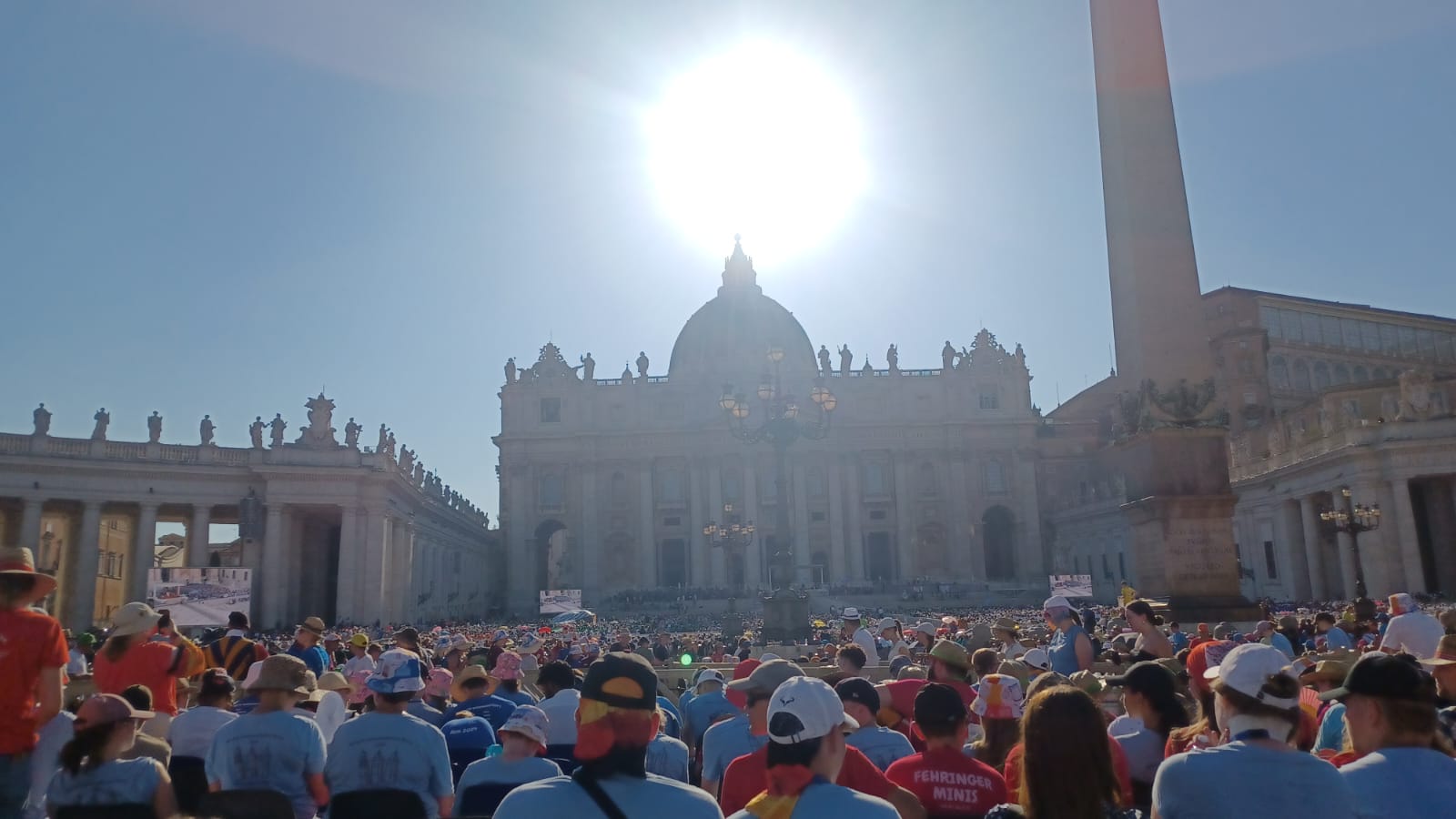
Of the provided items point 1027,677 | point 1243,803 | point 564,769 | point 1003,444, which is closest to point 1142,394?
point 1027,677

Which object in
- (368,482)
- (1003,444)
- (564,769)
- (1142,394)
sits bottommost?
(564,769)

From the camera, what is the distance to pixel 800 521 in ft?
224

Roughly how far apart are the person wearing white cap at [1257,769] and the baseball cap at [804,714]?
1108 mm

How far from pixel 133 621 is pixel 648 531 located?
62.2 m

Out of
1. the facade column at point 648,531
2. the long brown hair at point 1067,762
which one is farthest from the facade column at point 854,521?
the long brown hair at point 1067,762

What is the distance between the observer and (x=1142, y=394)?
42.8 ft

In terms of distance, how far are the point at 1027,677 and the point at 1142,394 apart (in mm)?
6804

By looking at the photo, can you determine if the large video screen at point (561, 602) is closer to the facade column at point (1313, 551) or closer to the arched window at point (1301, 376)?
the facade column at point (1313, 551)

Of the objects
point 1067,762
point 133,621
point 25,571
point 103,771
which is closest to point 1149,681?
point 1067,762

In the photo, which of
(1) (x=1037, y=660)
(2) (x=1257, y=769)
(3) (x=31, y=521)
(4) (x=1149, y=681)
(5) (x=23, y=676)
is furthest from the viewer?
(3) (x=31, y=521)

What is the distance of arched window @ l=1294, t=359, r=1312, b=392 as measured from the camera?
63219 millimetres

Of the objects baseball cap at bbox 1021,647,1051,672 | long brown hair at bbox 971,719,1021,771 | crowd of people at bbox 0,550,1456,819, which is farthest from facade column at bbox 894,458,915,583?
long brown hair at bbox 971,719,1021,771

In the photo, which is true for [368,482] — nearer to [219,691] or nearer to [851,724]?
[219,691]

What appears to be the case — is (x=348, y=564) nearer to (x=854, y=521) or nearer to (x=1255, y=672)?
(x=854, y=521)
